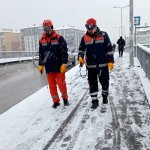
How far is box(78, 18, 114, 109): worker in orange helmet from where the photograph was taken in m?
6.21

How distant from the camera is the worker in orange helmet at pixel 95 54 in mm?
6207

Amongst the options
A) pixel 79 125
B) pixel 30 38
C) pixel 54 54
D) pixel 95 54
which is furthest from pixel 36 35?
pixel 79 125

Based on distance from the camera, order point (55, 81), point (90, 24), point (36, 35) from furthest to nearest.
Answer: point (36, 35), point (55, 81), point (90, 24)

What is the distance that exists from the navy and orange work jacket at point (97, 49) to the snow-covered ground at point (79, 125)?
105 centimetres

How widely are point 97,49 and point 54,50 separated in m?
0.97

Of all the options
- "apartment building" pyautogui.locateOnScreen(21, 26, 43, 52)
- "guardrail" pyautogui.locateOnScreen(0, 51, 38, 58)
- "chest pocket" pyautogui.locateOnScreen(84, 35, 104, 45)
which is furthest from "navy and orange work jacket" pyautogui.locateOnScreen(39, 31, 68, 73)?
"apartment building" pyautogui.locateOnScreen(21, 26, 43, 52)

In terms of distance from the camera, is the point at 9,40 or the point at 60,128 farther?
the point at 9,40

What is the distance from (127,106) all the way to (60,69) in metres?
1.74

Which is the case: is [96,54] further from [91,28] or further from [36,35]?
[36,35]

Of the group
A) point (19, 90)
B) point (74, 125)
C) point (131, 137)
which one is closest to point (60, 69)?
point (74, 125)

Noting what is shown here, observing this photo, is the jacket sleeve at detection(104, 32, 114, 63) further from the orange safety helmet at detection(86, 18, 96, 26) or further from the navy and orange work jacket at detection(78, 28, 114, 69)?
the orange safety helmet at detection(86, 18, 96, 26)

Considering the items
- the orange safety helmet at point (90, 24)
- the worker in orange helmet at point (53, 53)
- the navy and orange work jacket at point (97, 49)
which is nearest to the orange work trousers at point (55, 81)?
the worker in orange helmet at point (53, 53)

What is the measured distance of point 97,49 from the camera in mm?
6281

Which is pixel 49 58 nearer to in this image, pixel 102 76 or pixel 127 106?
pixel 102 76
